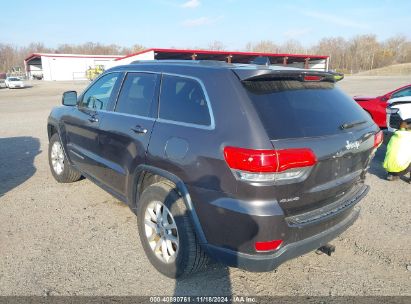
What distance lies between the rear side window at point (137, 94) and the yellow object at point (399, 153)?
434cm

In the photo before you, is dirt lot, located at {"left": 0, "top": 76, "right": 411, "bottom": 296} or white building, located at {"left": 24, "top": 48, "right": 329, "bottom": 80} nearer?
dirt lot, located at {"left": 0, "top": 76, "right": 411, "bottom": 296}

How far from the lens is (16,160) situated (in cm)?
702

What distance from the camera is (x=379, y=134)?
11.1ft

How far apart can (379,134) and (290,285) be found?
1.68 metres

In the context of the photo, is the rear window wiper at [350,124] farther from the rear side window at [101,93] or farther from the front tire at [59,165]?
the front tire at [59,165]

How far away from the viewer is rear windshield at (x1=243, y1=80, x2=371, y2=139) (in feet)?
8.23

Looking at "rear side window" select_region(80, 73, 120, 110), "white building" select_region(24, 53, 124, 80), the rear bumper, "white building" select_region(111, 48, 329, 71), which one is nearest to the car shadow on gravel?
"rear side window" select_region(80, 73, 120, 110)

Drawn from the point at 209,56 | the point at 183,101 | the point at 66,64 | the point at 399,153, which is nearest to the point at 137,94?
the point at 183,101

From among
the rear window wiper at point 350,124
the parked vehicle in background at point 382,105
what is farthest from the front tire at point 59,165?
the parked vehicle in background at point 382,105

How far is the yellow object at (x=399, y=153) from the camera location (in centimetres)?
567

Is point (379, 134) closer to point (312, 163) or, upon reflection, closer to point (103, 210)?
point (312, 163)

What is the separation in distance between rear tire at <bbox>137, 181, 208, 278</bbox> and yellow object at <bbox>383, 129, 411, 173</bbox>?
4.26 meters

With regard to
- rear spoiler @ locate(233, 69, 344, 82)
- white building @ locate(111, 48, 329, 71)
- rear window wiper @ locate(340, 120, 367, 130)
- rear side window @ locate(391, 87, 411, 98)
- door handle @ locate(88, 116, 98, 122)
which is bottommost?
rear side window @ locate(391, 87, 411, 98)

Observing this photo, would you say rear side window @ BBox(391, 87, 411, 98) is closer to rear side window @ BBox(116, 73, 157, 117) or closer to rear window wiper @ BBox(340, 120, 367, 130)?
rear window wiper @ BBox(340, 120, 367, 130)
